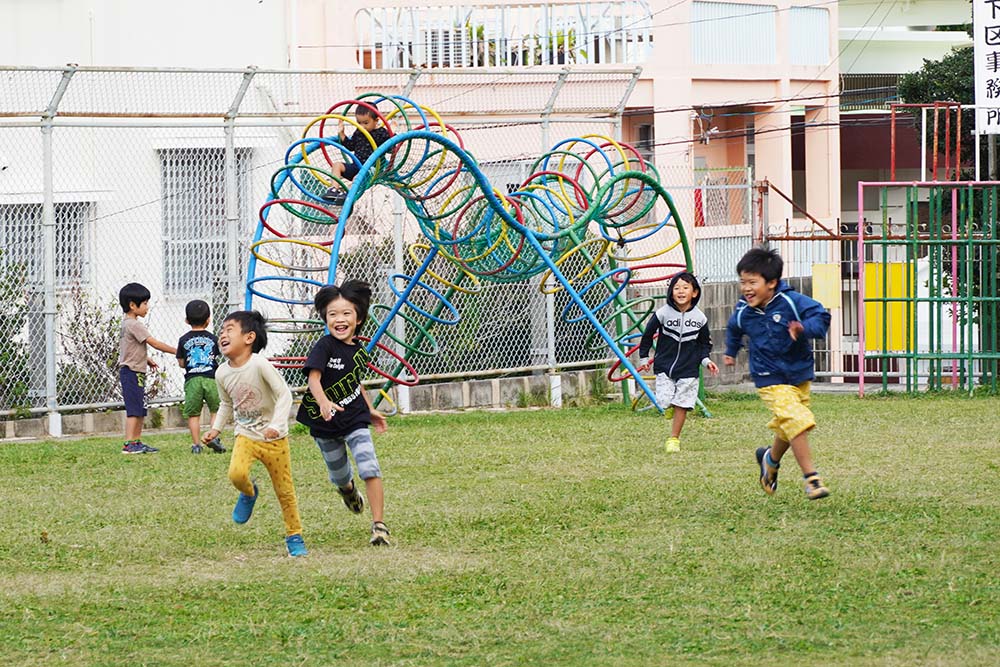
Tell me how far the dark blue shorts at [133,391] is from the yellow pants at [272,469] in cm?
504

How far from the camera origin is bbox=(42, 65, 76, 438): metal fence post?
525 inches

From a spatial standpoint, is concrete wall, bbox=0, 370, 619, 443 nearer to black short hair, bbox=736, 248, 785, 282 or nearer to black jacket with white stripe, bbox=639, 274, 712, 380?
black jacket with white stripe, bbox=639, 274, 712, 380

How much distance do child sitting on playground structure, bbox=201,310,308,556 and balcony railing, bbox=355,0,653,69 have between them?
17396 millimetres

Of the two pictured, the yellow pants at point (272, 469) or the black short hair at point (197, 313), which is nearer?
the yellow pants at point (272, 469)

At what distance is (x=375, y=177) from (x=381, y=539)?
487cm

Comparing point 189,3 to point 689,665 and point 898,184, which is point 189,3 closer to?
point 898,184

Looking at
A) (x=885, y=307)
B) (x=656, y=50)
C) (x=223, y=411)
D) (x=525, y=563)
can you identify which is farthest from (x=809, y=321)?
(x=656, y=50)

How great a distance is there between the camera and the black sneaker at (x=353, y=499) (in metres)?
8.34

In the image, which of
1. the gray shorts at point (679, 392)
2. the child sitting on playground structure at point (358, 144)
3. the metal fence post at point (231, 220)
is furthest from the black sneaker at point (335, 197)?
the gray shorts at point (679, 392)

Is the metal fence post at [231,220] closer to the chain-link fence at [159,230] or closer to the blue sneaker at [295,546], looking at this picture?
the chain-link fence at [159,230]

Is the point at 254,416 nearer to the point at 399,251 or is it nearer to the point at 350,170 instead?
the point at 350,170

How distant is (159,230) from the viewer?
48.0 ft

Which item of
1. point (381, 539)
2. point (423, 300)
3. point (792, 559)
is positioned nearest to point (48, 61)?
point (423, 300)

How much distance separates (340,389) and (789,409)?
2.49 m
